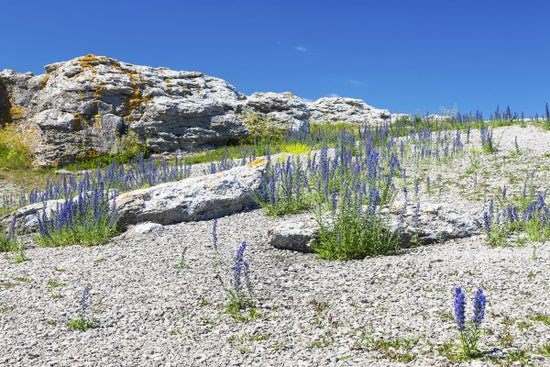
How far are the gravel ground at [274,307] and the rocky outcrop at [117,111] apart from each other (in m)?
11.9

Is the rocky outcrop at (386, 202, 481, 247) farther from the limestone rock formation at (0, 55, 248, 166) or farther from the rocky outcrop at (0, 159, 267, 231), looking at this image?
the limestone rock formation at (0, 55, 248, 166)

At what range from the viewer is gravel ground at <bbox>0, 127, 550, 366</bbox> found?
446 cm

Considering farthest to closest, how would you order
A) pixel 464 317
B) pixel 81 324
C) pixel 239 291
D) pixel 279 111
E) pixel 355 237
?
pixel 279 111 < pixel 355 237 < pixel 239 291 < pixel 81 324 < pixel 464 317

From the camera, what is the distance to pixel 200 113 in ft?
66.4

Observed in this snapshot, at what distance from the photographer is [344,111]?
89.1 ft

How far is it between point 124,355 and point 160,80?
18828mm

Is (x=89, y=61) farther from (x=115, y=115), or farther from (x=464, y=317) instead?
(x=464, y=317)

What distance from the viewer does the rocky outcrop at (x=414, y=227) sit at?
773 cm

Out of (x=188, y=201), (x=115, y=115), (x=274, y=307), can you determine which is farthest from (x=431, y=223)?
(x=115, y=115)

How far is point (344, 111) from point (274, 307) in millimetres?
22621

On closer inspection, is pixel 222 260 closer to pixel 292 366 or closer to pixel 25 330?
pixel 25 330

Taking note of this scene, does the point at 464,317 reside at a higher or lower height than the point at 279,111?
lower

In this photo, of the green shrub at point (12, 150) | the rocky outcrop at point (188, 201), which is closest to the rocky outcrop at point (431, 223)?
the rocky outcrop at point (188, 201)

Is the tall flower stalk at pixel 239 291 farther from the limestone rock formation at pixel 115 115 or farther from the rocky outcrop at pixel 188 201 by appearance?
the limestone rock formation at pixel 115 115
